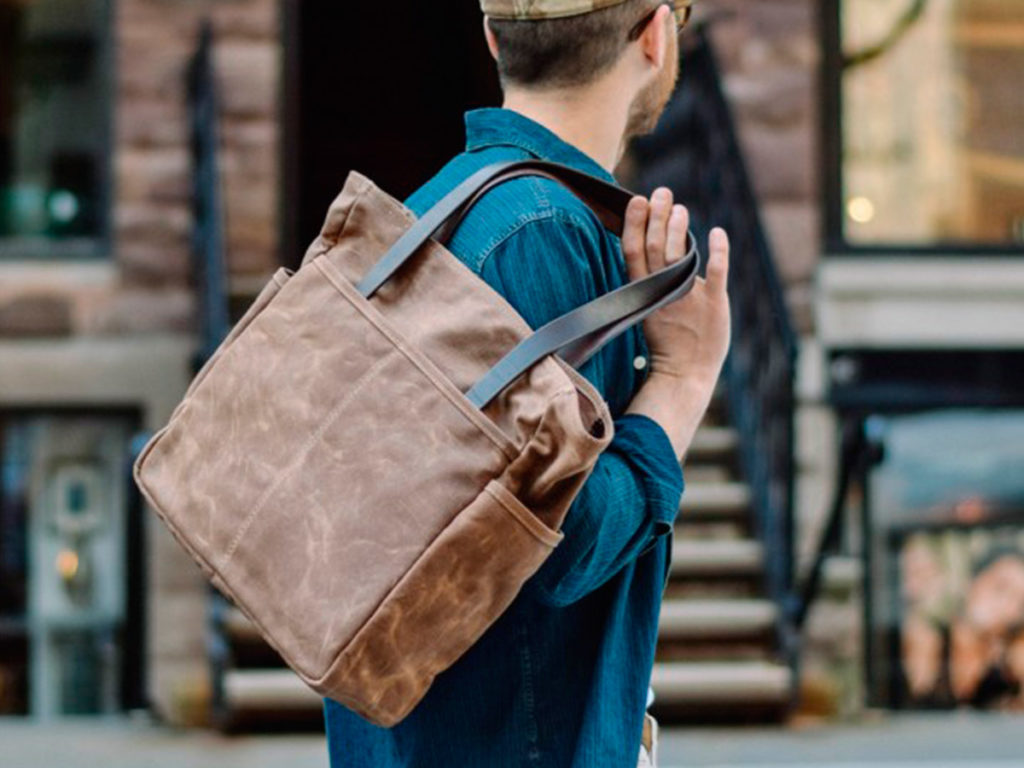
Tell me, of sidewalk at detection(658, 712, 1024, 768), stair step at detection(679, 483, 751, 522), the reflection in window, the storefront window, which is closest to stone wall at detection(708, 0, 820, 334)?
the reflection in window

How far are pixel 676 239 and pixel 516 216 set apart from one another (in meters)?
0.18

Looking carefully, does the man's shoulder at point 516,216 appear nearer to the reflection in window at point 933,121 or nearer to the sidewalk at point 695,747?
the sidewalk at point 695,747

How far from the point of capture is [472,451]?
1802 mm

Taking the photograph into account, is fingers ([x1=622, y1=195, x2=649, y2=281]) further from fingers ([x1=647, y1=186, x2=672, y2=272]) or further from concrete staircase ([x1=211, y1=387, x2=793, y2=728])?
concrete staircase ([x1=211, y1=387, x2=793, y2=728])

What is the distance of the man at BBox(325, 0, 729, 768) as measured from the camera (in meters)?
1.93

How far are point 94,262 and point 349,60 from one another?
8.07 ft

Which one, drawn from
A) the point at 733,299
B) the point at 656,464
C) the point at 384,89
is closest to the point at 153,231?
the point at 384,89

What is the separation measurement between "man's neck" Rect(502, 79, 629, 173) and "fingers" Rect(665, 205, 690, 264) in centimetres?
18

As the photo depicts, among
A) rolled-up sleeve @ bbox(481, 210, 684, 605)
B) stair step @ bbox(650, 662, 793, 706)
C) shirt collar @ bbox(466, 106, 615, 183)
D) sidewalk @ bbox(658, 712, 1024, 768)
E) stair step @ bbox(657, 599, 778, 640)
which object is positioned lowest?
sidewalk @ bbox(658, 712, 1024, 768)

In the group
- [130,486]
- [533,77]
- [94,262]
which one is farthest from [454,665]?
[94,262]

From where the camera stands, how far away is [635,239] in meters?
2.03

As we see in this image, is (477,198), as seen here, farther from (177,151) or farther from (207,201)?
(177,151)

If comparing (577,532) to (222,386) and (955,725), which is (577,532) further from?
(955,725)

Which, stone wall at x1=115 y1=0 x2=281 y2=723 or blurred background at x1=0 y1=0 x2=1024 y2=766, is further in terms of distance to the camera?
stone wall at x1=115 y1=0 x2=281 y2=723
